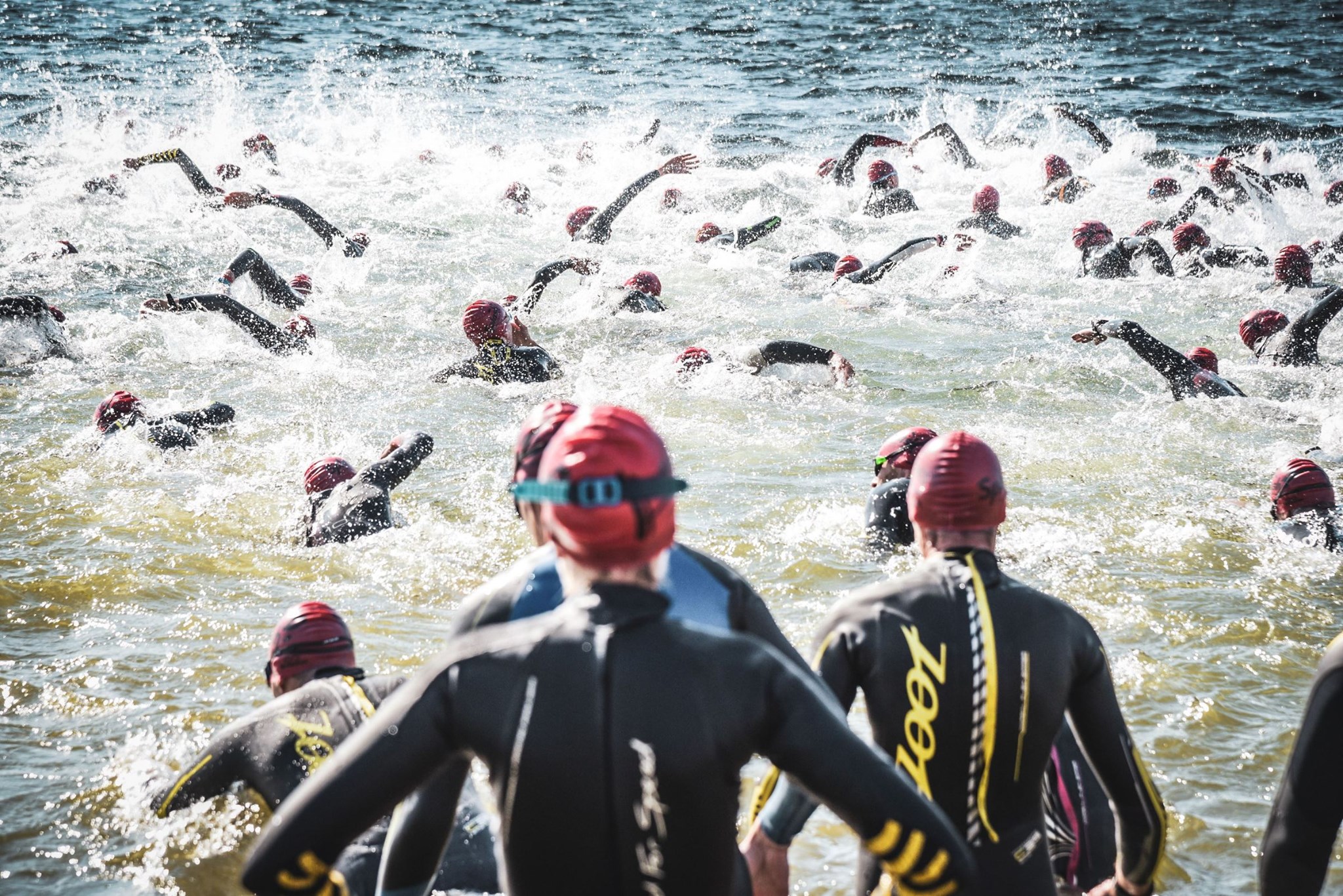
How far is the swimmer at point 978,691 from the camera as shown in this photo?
119 inches

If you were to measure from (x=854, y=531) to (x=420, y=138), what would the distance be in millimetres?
24884

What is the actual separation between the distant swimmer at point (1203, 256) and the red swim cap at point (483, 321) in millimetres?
10875

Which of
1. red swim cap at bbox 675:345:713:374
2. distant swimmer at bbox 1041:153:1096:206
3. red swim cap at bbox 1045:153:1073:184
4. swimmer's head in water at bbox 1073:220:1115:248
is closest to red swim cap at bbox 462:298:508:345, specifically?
red swim cap at bbox 675:345:713:374

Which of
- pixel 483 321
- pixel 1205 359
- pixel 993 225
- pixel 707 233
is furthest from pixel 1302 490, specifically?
pixel 707 233

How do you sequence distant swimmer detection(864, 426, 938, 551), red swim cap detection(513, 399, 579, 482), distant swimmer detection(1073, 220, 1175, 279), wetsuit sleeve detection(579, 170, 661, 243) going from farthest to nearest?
distant swimmer detection(1073, 220, 1175, 279)
wetsuit sleeve detection(579, 170, 661, 243)
distant swimmer detection(864, 426, 938, 551)
red swim cap detection(513, 399, 579, 482)

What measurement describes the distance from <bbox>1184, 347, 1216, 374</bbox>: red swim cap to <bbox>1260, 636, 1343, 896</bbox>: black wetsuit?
9.25 m

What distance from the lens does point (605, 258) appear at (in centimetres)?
1838

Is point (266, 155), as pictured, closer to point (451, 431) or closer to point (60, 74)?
point (60, 74)

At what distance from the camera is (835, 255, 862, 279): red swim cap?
16.0 metres

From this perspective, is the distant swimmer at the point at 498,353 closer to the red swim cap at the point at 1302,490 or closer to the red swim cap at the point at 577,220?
the red swim cap at the point at 1302,490

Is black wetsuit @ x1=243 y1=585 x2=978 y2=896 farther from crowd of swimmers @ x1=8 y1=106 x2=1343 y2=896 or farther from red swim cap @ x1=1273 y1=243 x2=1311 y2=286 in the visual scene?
red swim cap @ x1=1273 y1=243 x2=1311 y2=286

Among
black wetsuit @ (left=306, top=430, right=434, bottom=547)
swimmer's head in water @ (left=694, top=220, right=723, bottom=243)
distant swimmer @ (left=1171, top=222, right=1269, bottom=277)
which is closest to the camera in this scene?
black wetsuit @ (left=306, top=430, right=434, bottom=547)

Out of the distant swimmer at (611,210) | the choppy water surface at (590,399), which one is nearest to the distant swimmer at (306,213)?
the choppy water surface at (590,399)

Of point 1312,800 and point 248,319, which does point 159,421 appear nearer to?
point 248,319
